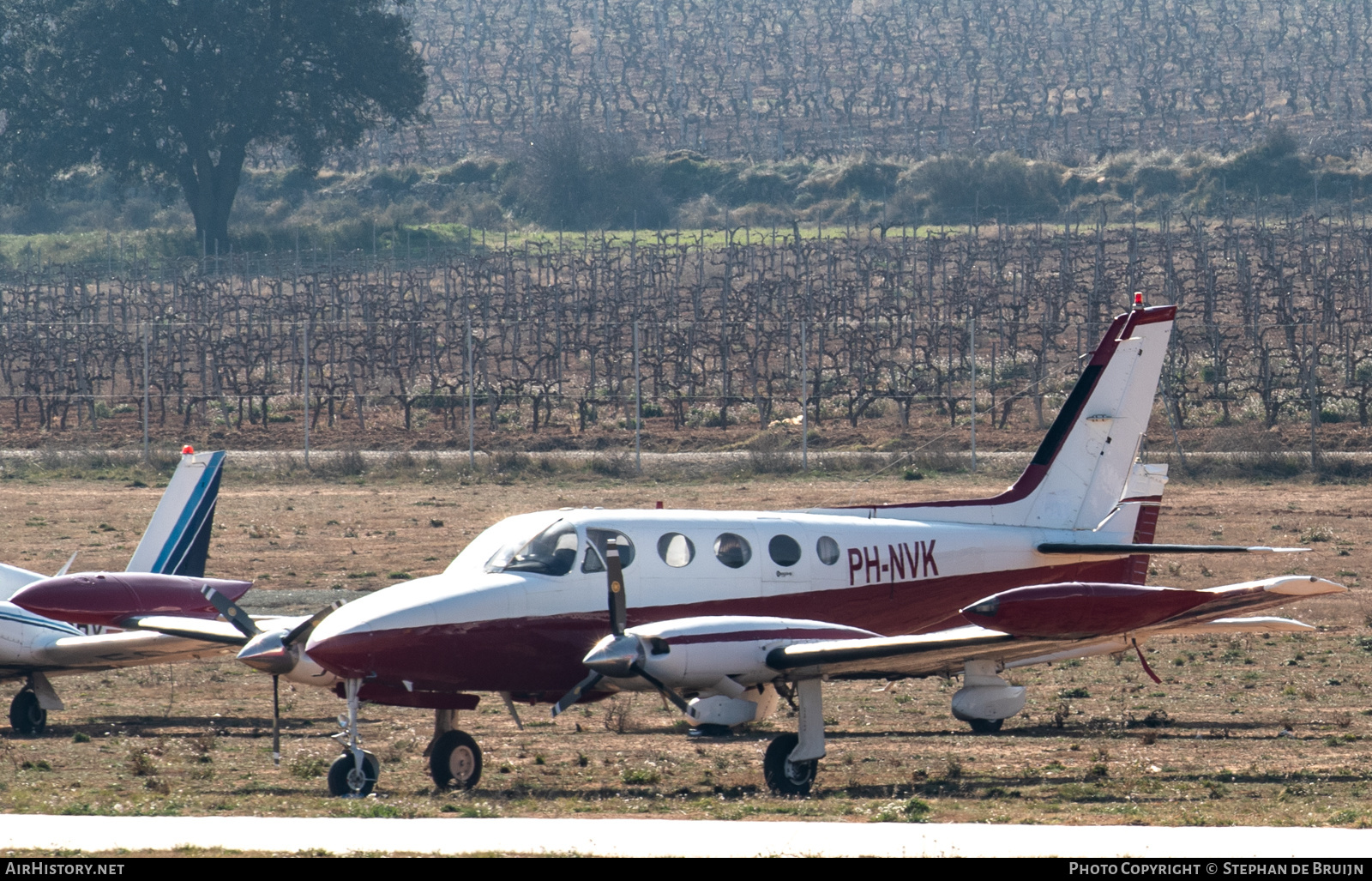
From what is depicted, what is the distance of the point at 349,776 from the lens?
13.5m

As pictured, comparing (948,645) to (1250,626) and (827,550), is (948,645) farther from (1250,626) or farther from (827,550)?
(1250,626)

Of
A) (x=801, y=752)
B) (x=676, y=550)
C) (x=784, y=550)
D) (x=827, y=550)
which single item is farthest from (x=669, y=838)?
(x=827, y=550)

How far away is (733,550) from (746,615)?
0.67m

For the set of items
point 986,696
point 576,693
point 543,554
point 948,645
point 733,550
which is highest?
point 543,554

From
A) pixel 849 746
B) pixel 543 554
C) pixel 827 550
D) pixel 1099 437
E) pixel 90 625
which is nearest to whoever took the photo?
pixel 543 554

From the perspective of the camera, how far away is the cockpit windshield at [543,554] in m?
14.7

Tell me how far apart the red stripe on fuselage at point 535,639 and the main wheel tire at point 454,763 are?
492 millimetres

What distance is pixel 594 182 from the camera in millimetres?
95438

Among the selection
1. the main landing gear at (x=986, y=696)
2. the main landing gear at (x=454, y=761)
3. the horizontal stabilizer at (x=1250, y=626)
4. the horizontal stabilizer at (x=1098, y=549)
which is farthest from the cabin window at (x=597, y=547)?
the horizontal stabilizer at (x=1098, y=549)

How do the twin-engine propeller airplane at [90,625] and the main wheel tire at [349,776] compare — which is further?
the twin-engine propeller airplane at [90,625]

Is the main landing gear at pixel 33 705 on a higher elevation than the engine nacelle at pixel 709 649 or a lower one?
lower

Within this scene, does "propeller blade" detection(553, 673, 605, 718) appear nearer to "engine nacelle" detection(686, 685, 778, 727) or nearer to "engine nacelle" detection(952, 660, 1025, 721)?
"engine nacelle" detection(686, 685, 778, 727)

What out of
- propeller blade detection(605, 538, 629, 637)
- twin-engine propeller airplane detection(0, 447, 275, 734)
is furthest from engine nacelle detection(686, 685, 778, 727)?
twin-engine propeller airplane detection(0, 447, 275, 734)

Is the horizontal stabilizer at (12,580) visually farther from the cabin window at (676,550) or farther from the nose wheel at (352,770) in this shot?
the cabin window at (676,550)
